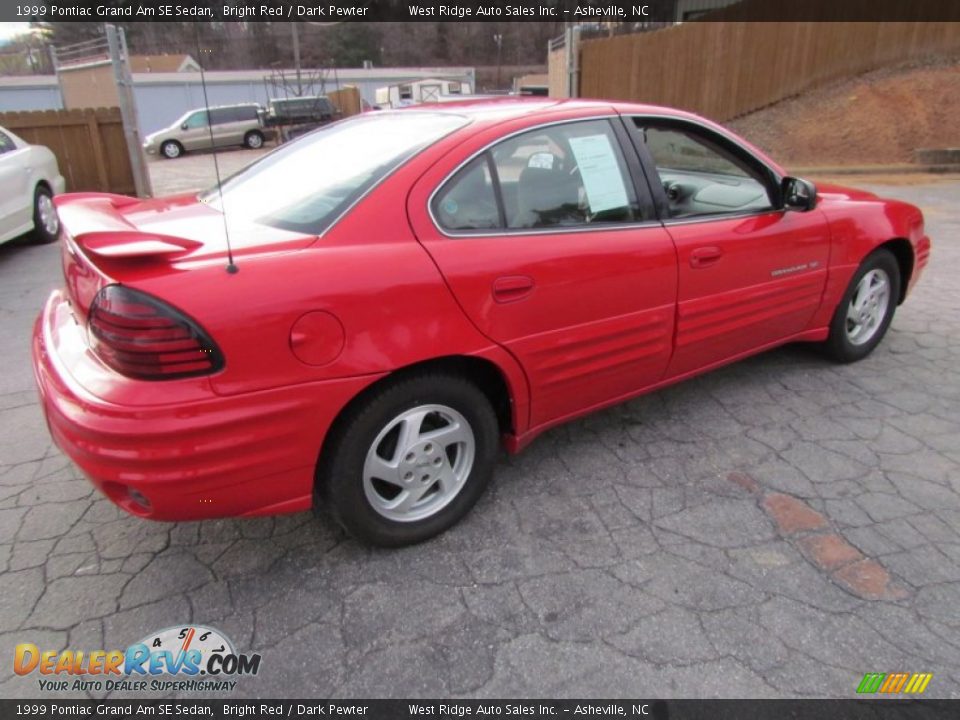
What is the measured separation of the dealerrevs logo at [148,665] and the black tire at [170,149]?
83.5 feet

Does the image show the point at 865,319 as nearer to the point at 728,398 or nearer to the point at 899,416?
the point at 899,416

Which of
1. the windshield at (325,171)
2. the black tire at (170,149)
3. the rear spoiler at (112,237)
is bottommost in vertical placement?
the black tire at (170,149)

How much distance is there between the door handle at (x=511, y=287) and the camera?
93.3 inches

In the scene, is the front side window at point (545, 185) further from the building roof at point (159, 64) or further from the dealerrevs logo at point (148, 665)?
the building roof at point (159, 64)

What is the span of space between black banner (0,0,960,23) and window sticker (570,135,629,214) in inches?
58.6

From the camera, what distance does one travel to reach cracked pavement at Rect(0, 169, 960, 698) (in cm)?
197

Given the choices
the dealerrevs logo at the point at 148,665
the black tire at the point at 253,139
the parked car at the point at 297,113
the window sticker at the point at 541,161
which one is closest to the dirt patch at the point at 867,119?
the window sticker at the point at 541,161

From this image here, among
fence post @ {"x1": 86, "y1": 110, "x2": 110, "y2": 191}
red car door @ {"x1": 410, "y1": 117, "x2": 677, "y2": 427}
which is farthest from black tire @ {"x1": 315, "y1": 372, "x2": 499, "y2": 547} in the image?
fence post @ {"x1": 86, "y1": 110, "x2": 110, "y2": 191}

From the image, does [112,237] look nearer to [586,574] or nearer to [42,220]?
[586,574]

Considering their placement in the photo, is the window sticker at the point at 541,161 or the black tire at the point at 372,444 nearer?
the black tire at the point at 372,444

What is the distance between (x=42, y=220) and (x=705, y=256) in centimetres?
748

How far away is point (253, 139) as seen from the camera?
25.2m

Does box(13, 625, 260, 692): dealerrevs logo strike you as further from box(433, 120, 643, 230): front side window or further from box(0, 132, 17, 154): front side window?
box(0, 132, 17, 154): front side window

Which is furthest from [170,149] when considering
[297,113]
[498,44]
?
[498,44]
